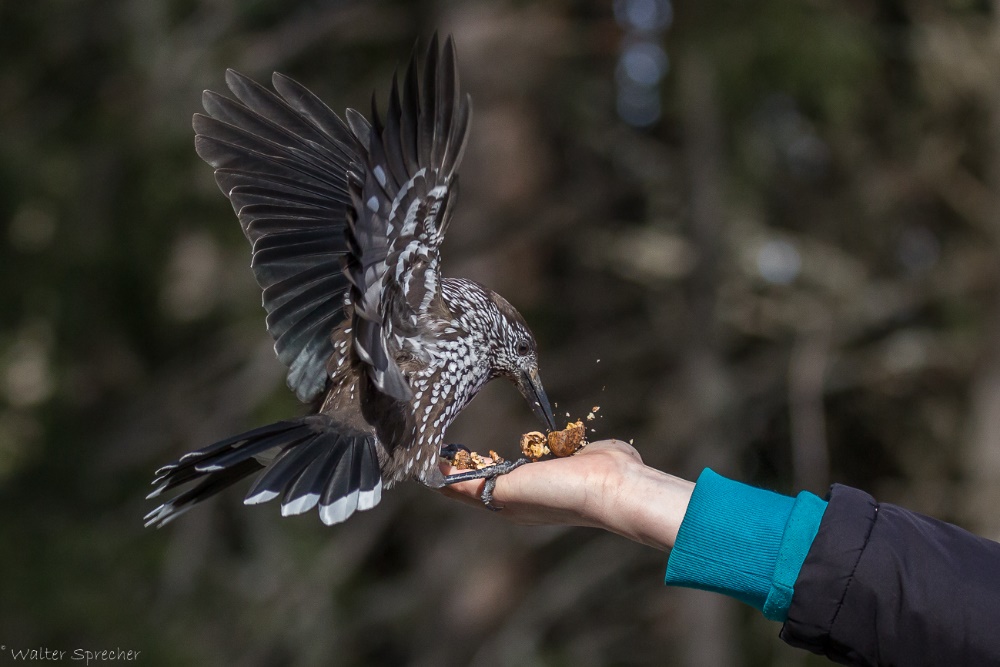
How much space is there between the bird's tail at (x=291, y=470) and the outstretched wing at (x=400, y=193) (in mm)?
256

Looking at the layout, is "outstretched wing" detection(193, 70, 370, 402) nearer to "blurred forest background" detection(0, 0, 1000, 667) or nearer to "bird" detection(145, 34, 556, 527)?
"bird" detection(145, 34, 556, 527)

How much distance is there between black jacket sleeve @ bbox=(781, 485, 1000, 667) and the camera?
1842mm

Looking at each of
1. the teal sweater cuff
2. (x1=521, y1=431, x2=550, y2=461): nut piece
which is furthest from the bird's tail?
the teal sweater cuff

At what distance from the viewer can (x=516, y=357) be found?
3.29m

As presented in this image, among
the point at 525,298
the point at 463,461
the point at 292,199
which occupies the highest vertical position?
the point at 292,199

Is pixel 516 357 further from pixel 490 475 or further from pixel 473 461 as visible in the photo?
pixel 490 475

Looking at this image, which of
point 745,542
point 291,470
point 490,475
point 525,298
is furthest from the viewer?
point 525,298

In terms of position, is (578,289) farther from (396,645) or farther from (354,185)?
(354,185)

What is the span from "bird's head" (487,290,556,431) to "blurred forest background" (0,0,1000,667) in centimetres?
252

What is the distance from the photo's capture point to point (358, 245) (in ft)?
7.59
